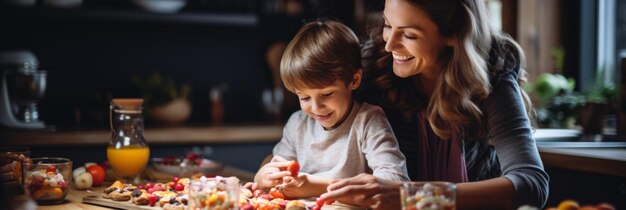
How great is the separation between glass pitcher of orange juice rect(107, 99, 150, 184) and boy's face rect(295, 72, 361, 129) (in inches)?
21.4

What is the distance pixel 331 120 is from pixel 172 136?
2.10 meters

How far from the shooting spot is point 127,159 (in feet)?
6.78

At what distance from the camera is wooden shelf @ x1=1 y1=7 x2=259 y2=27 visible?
3818mm

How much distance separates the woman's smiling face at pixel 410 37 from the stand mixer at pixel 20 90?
2.06 m

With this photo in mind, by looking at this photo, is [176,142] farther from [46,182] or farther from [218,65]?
[46,182]

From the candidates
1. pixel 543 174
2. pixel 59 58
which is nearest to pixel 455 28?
→ pixel 543 174

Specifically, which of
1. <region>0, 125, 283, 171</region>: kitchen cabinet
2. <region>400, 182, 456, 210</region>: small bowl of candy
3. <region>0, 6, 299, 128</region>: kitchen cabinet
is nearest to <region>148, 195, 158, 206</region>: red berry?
<region>400, 182, 456, 210</region>: small bowl of candy

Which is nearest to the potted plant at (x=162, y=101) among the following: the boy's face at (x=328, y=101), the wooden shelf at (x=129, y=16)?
the wooden shelf at (x=129, y=16)

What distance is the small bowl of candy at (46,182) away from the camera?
5.35 feet


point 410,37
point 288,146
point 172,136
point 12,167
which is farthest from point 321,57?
point 172,136

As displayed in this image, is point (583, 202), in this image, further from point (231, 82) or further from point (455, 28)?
point (231, 82)

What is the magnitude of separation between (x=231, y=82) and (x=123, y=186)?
9.67 feet

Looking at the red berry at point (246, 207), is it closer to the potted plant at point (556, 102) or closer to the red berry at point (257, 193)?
the red berry at point (257, 193)

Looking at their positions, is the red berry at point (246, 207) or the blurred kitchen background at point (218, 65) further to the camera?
the blurred kitchen background at point (218, 65)
